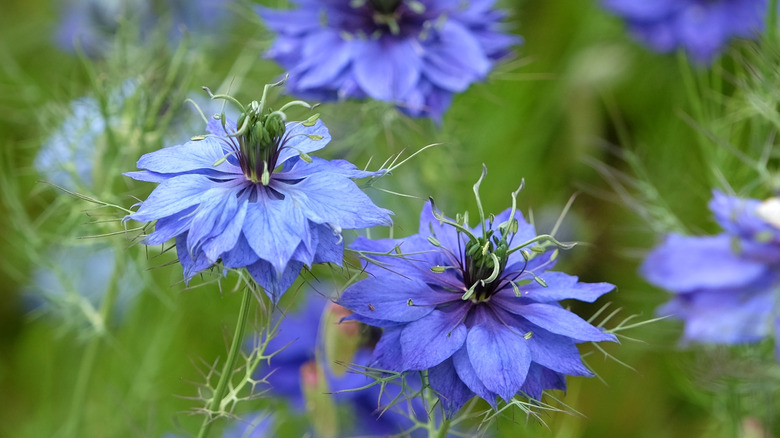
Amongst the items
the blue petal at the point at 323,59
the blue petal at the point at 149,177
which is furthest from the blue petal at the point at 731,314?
the blue petal at the point at 149,177

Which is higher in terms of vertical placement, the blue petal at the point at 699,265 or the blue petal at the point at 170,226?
the blue petal at the point at 170,226

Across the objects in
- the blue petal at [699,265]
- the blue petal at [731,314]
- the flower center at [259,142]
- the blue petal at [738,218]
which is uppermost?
the flower center at [259,142]

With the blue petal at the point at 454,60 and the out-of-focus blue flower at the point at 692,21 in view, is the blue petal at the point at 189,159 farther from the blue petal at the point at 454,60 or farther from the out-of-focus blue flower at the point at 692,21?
the out-of-focus blue flower at the point at 692,21

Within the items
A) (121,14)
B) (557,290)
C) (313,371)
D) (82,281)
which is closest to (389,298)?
(557,290)

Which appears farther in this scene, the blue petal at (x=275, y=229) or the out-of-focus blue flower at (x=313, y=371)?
the out-of-focus blue flower at (x=313, y=371)

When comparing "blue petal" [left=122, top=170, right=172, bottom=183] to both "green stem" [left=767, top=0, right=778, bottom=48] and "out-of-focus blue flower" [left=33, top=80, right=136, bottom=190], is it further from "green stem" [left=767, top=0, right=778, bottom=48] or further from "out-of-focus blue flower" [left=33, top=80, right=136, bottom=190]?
"green stem" [left=767, top=0, right=778, bottom=48]

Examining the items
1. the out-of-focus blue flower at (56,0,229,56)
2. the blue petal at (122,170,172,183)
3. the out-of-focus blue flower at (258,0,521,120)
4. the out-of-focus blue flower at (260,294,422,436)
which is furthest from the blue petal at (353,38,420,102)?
the out-of-focus blue flower at (56,0,229,56)

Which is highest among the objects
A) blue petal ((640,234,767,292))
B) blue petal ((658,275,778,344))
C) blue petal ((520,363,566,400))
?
blue petal ((520,363,566,400))
